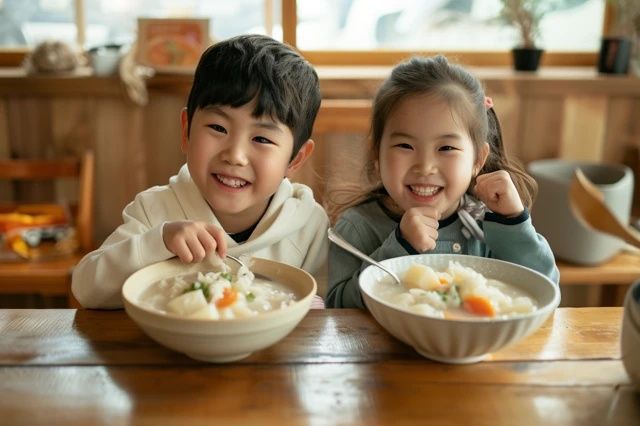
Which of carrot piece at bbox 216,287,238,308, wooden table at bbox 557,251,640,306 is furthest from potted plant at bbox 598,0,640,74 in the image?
carrot piece at bbox 216,287,238,308

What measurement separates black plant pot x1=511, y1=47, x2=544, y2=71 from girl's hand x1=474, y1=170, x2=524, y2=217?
1796mm

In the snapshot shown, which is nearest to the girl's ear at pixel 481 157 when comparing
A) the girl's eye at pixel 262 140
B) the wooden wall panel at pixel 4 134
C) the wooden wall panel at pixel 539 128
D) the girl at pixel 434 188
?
the girl at pixel 434 188

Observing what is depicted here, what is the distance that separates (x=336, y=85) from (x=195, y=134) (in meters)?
1.57

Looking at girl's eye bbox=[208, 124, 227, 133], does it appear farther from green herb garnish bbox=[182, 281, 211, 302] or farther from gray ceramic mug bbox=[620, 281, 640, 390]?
gray ceramic mug bbox=[620, 281, 640, 390]

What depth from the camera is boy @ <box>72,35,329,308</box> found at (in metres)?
1.26

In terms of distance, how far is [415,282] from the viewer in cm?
112

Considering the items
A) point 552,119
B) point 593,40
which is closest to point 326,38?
point 552,119

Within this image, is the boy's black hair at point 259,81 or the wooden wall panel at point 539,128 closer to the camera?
the boy's black hair at point 259,81

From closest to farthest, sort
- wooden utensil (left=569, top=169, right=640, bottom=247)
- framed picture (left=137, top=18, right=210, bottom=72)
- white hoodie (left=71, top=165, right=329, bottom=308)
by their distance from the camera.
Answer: wooden utensil (left=569, top=169, right=640, bottom=247), white hoodie (left=71, top=165, right=329, bottom=308), framed picture (left=137, top=18, right=210, bottom=72)

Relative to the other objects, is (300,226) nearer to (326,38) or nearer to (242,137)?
(242,137)

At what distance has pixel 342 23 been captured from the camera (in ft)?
10.7

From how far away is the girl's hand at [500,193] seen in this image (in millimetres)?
1392

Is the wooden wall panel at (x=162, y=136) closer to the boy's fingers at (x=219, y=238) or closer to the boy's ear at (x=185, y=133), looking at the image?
the boy's ear at (x=185, y=133)

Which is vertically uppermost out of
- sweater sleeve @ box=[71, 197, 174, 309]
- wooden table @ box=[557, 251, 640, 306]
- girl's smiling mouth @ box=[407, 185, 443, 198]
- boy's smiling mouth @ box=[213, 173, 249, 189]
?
boy's smiling mouth @ box=[213, 173, 249, 189]
